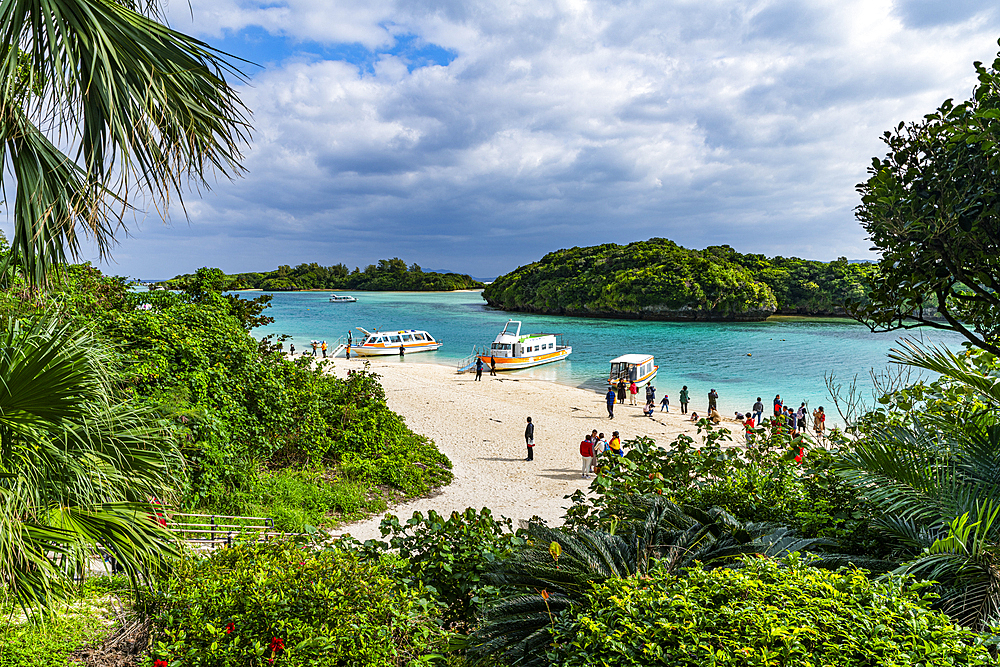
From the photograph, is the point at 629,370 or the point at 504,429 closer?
the point at 504,429

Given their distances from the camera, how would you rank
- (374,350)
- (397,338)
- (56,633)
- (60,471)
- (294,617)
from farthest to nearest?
(397,338), (374,350), (56,633), (294,617), (60,471)

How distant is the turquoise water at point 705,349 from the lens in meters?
32.5

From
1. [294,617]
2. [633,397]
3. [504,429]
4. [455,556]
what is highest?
[294,617]

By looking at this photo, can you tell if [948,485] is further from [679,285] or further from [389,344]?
[679,285]

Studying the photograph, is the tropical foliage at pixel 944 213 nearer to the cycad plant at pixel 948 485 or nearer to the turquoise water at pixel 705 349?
the cycad plant at pixel 948 485

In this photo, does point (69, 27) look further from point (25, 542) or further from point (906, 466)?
point (906, 466)

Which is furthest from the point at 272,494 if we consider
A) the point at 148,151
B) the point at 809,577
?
the point at 809,577

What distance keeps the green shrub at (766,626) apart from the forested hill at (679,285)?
88.8 m

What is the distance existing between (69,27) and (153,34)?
0.34 metres

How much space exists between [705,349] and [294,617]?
5128 centimetres

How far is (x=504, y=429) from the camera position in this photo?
1931 centimetres

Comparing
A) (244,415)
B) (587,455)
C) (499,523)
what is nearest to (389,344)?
(587,455)

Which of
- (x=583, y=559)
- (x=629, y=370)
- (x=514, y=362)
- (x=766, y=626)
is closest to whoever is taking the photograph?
(x=766, y=626)

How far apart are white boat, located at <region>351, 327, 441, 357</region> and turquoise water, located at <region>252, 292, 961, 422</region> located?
0.94 m
